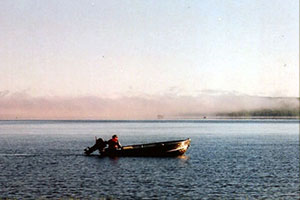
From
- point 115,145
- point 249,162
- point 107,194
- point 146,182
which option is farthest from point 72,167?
point 249,162

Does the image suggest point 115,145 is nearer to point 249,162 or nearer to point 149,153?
point 149,153

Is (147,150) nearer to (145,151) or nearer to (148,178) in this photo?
(145,151)

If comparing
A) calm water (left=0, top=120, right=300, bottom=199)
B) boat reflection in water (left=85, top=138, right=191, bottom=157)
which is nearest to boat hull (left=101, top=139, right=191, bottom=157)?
boat reflection in water (left=85, top=138, right=191, bottom=157)

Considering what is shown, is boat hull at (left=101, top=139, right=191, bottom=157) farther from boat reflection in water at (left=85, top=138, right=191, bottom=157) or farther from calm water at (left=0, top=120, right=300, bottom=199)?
calm water at (left=0, top=120, right=300, bottom=199)

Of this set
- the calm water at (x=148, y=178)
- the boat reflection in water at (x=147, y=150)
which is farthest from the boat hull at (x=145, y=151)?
the calm water at (x=148, y=178)

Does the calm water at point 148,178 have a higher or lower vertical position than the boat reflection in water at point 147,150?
lower

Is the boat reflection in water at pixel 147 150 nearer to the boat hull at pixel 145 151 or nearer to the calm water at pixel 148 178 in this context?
the boat hull at pixel 145 151

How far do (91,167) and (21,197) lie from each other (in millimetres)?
20653

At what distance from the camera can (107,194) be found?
36.4 metres

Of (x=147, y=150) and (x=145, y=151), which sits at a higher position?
(x=147, y=150)

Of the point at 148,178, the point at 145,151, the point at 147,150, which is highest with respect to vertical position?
the point at 147,150

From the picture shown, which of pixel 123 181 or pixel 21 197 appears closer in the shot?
pixel 21 197

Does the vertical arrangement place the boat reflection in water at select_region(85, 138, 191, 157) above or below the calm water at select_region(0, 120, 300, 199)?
above

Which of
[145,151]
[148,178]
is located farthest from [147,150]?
[148,178]
